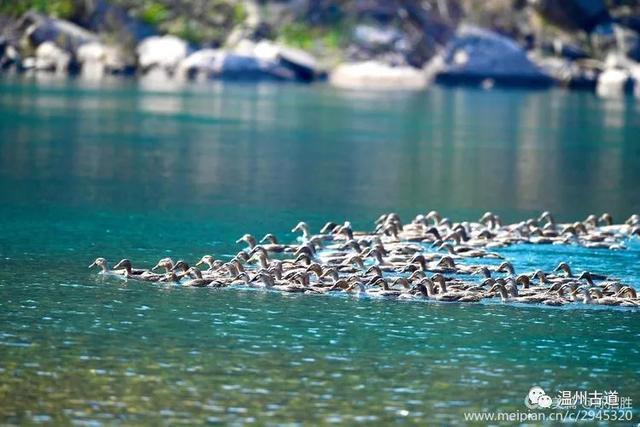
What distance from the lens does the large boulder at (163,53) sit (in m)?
129

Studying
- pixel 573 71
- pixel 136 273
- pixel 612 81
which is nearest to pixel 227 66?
pixel 573 71

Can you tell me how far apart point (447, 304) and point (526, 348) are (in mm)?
3828

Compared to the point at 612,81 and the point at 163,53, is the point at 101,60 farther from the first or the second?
the point at 612,81

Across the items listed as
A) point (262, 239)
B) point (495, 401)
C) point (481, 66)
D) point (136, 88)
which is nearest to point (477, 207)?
point (262, 239)

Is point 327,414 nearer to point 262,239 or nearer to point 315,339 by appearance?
point 315,339

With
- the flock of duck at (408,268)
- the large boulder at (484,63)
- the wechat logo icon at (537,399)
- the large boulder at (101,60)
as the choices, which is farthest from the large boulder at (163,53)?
the wechat logo icon at (537,399)

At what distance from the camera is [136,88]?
110m

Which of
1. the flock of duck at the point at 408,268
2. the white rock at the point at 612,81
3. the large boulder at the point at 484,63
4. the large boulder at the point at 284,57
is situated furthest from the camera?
the large boulder at the point at 284,57

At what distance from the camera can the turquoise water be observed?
24641 mm

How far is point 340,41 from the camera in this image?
137750 millimetres

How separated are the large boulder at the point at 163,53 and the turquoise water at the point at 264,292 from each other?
46.1 metres

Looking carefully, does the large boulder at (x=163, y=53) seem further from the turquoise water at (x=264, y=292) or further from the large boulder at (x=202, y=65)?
the turquoise water at (x=264, y=292)

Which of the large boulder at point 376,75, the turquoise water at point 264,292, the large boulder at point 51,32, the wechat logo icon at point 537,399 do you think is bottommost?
the wechat logo icon at point 537,399

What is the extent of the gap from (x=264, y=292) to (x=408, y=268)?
14.1 feet
